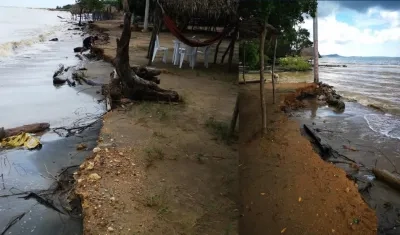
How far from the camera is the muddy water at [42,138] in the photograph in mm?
4121

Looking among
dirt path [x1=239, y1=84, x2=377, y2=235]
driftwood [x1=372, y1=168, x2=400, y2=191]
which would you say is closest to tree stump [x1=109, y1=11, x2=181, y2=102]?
dirt path [x1=239, y1=84, x2=377, y2=235]

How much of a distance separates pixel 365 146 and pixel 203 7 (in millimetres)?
5811

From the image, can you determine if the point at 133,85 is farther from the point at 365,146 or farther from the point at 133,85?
the point at 365,146

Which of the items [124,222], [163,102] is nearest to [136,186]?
[124,222]

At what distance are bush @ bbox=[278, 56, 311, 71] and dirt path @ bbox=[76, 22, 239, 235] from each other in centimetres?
1657

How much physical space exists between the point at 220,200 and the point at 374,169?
383 cm

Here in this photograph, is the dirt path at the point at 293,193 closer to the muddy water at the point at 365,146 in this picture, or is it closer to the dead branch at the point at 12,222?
the muddy water at the point at 365,146

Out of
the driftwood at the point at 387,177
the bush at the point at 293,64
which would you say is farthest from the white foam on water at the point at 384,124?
the bush at the point at 293,64

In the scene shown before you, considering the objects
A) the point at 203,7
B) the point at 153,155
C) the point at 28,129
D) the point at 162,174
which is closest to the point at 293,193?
the point at 162,174

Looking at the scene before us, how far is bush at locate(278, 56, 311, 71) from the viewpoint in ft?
77.4

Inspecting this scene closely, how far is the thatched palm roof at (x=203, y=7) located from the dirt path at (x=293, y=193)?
4423 millimetres

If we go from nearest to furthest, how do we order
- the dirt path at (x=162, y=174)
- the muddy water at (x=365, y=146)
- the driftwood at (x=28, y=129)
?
the dirt path at (x=162, y=174), the muddy water at (x=365, y=146), the driftwood at (x=28, y=129)

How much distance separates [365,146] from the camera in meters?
8.51

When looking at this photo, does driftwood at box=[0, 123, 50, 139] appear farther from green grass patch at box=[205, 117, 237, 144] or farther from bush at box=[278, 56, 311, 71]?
bush at box=[278, 56, 311, 71]
